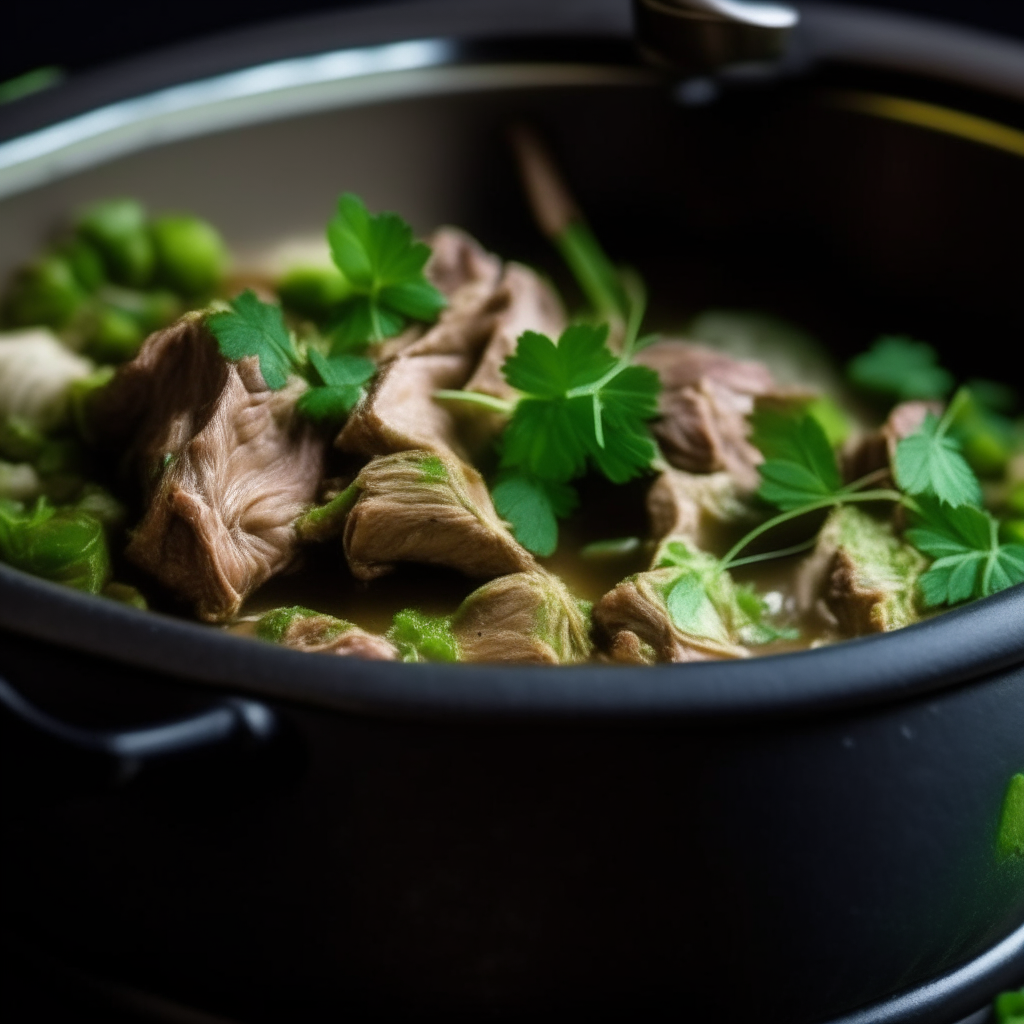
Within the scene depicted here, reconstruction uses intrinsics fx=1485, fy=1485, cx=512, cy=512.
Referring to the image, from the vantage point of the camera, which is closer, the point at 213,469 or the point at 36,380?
the point at 213,469

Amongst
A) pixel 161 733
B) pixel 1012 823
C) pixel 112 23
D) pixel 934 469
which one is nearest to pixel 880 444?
pixel 934 469

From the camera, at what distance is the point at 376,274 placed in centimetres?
150

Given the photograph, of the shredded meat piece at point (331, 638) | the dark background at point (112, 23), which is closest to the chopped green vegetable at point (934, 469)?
the shredded meat piece at point (331, 638)

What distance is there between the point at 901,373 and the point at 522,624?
2.57 feet

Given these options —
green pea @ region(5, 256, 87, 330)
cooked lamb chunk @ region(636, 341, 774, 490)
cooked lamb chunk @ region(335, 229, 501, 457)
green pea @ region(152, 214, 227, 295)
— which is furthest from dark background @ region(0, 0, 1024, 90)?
cooked lamb chunk @ region(636, 341, 774, 490)

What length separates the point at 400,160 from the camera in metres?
2.12

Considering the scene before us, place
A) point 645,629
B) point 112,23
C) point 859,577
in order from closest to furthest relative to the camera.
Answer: point 645,629, point 859,577, point 112,23

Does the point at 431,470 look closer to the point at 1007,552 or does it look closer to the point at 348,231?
the point at 348,231

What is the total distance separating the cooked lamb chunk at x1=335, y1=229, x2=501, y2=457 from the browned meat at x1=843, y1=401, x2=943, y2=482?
0.41 m

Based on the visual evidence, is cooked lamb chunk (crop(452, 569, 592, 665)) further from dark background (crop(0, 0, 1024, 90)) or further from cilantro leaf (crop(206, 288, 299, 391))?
dark background (crop(0, 0, 1024, 90))

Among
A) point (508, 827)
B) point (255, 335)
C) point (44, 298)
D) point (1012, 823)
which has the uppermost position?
point (255, 335)

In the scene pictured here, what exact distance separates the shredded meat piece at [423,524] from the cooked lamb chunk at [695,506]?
18 cm

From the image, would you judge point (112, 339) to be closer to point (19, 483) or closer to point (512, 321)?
point (19, 483)

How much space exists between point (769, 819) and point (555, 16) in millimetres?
1412
